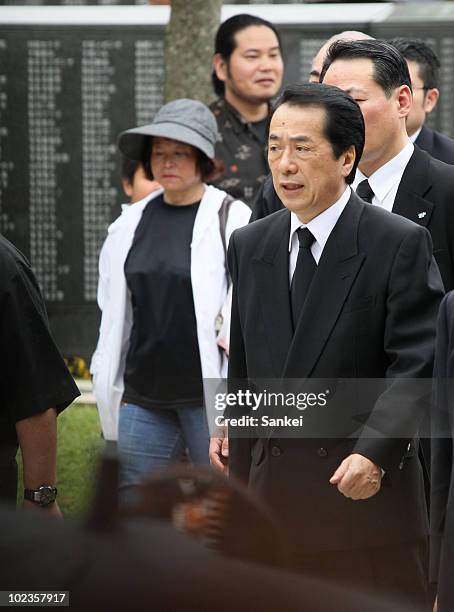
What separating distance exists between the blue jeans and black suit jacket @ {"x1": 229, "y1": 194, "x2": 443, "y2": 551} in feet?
5.13

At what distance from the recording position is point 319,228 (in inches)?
138

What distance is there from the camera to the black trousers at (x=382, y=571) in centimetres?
226

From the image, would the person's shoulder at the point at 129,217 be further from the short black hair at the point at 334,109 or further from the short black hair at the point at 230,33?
the short black hair at the point at 334,109

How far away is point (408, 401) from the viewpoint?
10.8 feet

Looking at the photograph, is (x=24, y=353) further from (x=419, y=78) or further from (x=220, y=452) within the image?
(x=419, y=78)

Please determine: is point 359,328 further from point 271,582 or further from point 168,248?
point 168,248

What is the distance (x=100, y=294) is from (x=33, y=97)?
3.93 meters

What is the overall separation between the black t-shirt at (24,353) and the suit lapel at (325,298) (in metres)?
0.71

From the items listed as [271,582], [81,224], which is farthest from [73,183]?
[271,582]

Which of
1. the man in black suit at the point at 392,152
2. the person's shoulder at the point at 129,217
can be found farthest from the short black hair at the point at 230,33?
the man in black suit at the point at 392,152

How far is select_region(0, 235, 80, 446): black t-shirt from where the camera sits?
3613mm

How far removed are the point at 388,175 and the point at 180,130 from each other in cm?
134

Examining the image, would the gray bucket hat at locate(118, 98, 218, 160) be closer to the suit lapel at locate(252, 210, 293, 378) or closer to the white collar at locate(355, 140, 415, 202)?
the white collar at locate(355, 140, 415, 202)

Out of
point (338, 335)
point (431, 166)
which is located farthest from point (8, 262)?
point (431, 166)
